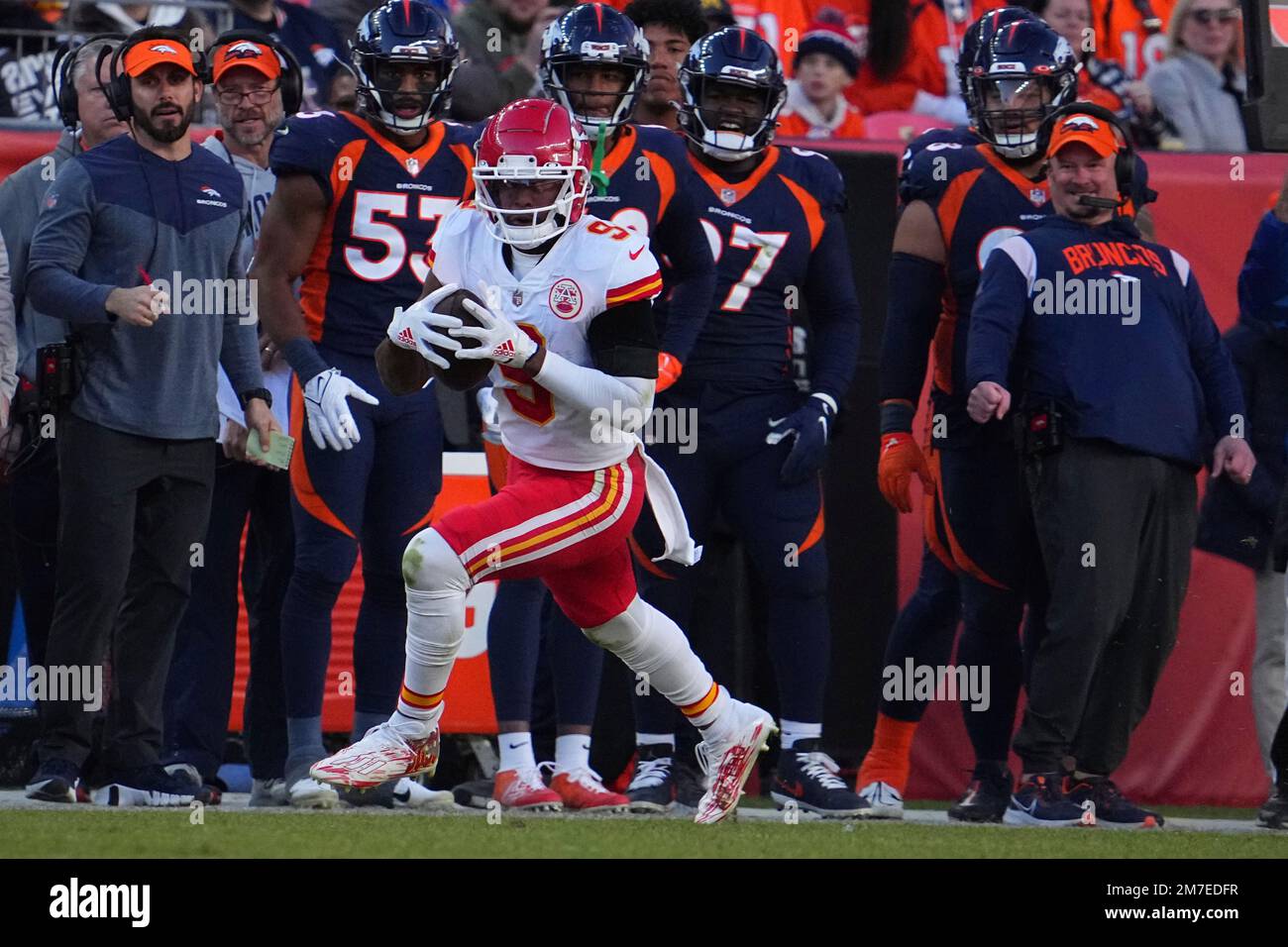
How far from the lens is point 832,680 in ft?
23.6

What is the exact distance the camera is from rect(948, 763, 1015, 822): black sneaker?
19.5ft

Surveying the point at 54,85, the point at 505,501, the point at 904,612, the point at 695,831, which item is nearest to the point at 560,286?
the point at 505,501

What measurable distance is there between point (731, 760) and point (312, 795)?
113cm

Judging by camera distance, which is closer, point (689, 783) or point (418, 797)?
point (418, 797)

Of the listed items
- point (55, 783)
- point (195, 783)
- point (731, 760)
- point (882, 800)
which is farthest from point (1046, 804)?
point (55, 783)

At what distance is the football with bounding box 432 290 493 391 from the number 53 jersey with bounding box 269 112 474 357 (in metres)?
0.79

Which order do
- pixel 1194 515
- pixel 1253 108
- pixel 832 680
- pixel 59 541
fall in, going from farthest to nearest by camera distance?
pixel 832 680 → pixel 1194 515 → pixel 59 541 → pixel 1253 108

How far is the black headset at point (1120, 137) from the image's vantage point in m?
5.97

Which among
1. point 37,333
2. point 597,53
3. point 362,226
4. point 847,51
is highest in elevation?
point 847,51

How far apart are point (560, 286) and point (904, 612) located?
5.70 feet

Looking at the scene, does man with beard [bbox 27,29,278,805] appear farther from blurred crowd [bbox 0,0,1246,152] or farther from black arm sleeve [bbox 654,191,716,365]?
blurred crowd [bbox 0,0,1246,152]

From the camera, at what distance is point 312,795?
18.2 feet

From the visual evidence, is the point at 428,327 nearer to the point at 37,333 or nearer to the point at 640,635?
the point at 640,635
